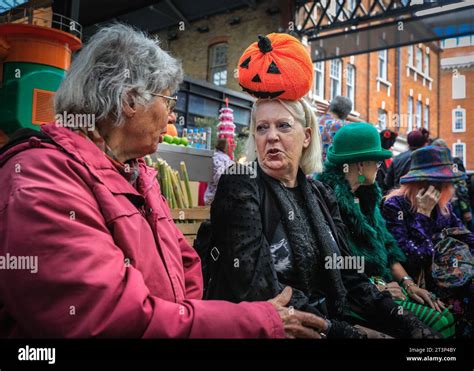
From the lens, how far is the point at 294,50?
6.85 feet

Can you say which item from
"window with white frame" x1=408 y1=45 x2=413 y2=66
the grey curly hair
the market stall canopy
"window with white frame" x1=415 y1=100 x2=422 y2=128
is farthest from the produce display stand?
"window with white frame" x1=415 y1=100 x2=422 y2=128

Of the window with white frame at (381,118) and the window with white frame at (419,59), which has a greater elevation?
the window with white frame at (419,59)

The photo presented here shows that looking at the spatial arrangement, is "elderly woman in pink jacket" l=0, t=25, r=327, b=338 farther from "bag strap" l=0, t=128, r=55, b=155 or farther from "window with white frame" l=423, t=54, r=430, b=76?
"window with white frame" l=423, t=54, r=430, b=76

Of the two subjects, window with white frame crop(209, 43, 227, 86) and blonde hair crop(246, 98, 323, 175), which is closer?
blonde hair crop(246, 98, 323, 175)

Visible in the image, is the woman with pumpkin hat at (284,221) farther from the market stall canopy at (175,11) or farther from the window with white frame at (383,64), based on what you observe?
the window with white frame at (383,64)

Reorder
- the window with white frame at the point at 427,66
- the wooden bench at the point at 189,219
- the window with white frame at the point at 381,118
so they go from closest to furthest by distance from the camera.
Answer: the wooden bench at the point at 189,219 < the window with white frame at the point at 381,118 < the window with white frame at the point at 427,66

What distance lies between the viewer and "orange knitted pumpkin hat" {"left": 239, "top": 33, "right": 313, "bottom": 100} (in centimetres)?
203

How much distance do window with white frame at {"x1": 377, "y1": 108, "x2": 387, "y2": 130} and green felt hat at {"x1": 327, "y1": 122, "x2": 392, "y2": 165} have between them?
1555 cm

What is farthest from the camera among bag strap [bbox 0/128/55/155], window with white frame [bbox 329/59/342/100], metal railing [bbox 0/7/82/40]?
window with white frame [bbox 329/59/342/100]

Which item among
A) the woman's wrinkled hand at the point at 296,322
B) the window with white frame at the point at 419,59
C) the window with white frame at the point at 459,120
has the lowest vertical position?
the woman's wrinkled hand at the point at 296,322

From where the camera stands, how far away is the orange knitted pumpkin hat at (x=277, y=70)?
203 centimetres

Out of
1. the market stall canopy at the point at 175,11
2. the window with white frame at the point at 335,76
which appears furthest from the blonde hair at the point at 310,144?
the window with white frame at the point at 335,76

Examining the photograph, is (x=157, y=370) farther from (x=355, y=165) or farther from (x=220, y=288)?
(x=355, y=165)

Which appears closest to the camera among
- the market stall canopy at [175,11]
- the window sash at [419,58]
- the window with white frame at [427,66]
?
the market stall canopy at [175,11]
